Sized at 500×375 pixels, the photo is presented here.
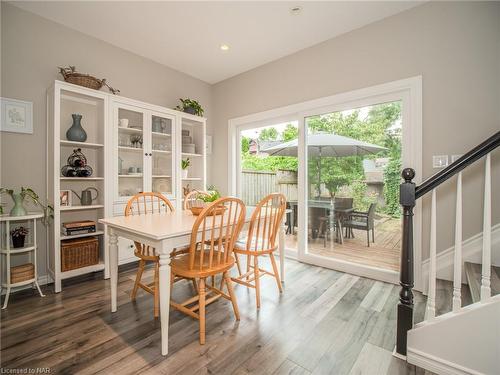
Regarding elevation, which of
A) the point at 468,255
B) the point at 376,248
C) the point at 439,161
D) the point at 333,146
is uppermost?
the point at 333,146

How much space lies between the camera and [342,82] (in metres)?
2.80

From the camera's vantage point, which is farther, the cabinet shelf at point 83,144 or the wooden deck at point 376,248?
the wooden deck at point 376,248

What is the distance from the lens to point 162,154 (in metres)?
3.29

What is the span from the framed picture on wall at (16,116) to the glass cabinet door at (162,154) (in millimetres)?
1181

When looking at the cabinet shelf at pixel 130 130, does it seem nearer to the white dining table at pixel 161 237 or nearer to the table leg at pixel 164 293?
the white dining table at pixel 161 237

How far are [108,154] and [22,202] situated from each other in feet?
2.81

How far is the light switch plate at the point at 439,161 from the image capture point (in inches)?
86.4

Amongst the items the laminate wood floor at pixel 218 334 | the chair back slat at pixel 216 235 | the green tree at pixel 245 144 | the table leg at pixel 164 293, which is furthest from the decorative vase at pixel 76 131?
the green tree at pixel 245 144

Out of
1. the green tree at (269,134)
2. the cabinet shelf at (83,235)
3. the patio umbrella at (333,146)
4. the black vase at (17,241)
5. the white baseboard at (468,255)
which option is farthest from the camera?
the green tree at (269,134)

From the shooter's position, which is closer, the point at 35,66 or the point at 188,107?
the point at 35,66

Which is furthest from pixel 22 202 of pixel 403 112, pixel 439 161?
pixel 439 161

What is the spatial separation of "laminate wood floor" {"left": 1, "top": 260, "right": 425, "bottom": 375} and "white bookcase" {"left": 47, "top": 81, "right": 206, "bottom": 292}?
553mm

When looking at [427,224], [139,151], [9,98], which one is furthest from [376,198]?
[9,98]

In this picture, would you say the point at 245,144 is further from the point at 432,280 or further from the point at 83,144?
the point at 432,280
